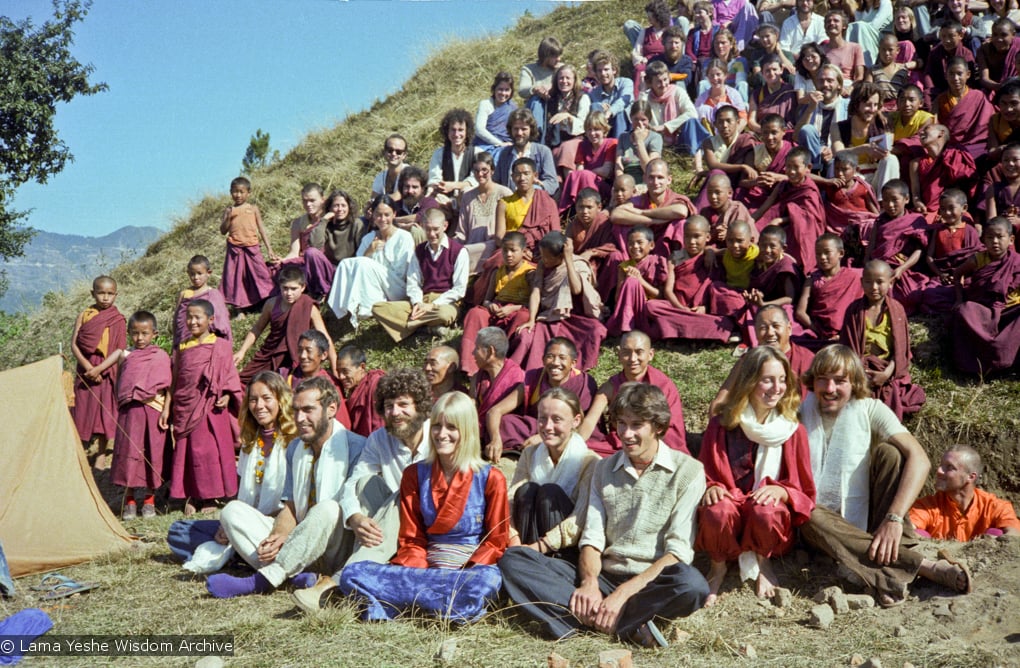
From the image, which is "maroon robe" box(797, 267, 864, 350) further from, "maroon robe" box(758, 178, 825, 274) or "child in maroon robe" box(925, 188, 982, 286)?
"child in maroon robe" box(925, 188, 982, 286)

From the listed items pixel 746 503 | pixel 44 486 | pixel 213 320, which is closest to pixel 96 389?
pixel 213 320

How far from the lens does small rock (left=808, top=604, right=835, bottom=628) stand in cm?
402

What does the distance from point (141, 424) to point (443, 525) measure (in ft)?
11.0

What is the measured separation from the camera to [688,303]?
6980mm

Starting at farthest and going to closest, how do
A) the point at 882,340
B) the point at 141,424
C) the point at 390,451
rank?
the point at 141,424 → the point at 882,340 → the point at 390,451

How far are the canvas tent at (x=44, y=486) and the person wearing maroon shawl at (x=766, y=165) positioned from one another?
17.3 feet

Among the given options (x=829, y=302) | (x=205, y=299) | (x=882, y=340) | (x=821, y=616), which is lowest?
(x=821, y=616)

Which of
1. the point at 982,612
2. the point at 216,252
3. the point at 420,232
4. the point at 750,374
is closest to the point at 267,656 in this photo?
the point at 750,374

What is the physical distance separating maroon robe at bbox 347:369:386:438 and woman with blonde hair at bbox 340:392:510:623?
1830 millimetres

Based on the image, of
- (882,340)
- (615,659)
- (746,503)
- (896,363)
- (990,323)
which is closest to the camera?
(615,659)

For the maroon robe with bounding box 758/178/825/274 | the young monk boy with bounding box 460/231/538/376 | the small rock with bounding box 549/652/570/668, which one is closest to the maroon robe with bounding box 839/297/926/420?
the maroon robe with bounding box 758/178/825/274

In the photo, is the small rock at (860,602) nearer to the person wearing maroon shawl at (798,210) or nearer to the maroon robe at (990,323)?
the maroon robe at (990,323)

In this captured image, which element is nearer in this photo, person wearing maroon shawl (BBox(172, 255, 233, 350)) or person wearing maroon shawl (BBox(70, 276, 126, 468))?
person wearing maroon shawl (BBox(70, 276, 126, 468))

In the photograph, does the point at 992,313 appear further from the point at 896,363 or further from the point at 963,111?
the point at 963,111
